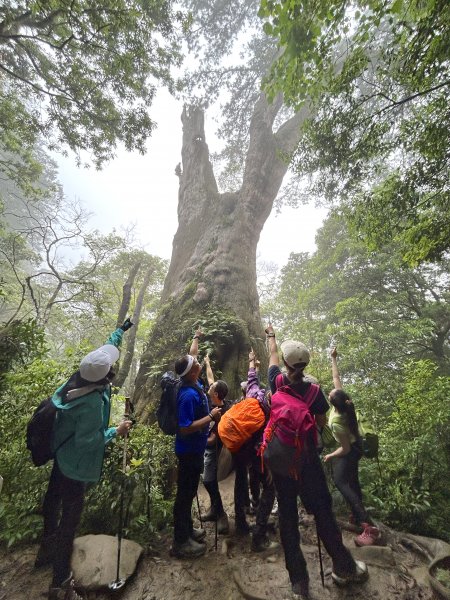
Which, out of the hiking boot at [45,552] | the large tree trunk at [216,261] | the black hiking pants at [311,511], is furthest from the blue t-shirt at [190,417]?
the large tree trunk at [216,261]

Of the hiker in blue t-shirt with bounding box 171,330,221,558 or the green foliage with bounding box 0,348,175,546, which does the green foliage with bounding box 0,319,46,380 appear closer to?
the green foliage with bounding box 0,348,175,546

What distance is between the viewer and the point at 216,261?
1064 cm

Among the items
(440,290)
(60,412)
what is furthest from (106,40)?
(440,290)

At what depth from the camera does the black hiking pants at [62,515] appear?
252 cm

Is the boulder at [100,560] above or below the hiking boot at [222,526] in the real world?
below

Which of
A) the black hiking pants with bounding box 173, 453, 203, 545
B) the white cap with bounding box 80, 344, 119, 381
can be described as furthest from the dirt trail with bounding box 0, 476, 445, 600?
the white cap with bounding box 80, 344, 119, 381

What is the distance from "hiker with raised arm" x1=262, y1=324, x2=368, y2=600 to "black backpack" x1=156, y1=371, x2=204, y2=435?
105 cm

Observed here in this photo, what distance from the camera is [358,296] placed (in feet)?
38.7

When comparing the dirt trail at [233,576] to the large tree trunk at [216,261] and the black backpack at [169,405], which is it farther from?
the large tree trunk at [216,261]

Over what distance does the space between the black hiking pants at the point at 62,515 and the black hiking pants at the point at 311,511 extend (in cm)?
188

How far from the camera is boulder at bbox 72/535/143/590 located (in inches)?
104

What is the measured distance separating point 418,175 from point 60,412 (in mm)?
6780

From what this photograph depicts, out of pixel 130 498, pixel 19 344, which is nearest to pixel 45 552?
pixel 130 498

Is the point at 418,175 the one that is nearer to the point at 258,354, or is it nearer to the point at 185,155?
the point at 258,354
